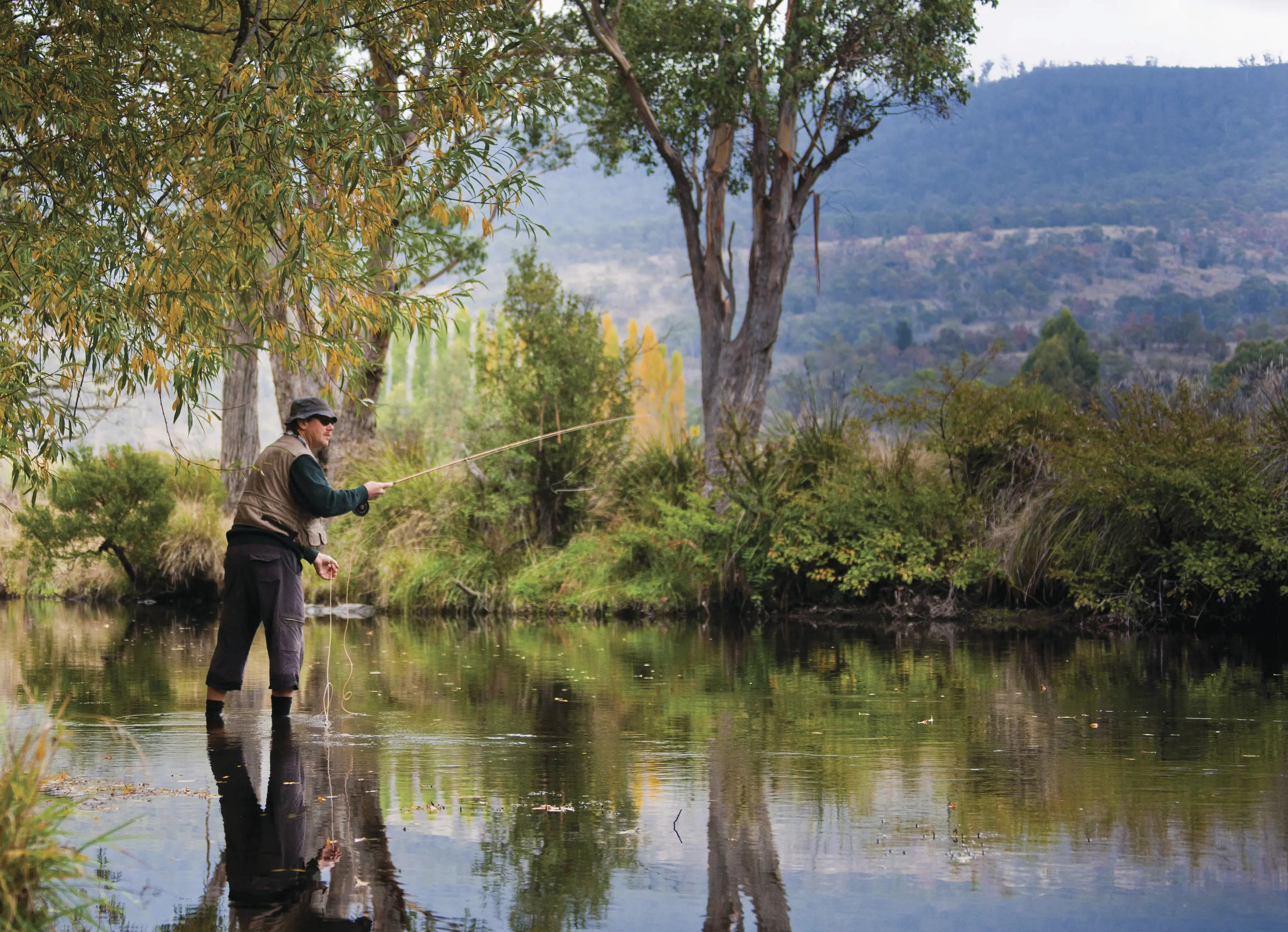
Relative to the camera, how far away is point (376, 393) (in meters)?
25.8

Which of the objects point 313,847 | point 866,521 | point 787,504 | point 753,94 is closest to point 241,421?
point 753,94

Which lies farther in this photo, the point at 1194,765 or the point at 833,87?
the point at 833,87

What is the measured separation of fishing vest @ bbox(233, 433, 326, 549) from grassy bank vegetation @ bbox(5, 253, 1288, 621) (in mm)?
5198

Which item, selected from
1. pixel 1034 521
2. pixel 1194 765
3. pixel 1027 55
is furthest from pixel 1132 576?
pixel 1027 55

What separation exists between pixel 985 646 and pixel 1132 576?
9.21ft

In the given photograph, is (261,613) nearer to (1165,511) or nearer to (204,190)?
(204,190)

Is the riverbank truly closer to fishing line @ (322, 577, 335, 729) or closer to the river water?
fishing line @ (322, 577, 335, 729)

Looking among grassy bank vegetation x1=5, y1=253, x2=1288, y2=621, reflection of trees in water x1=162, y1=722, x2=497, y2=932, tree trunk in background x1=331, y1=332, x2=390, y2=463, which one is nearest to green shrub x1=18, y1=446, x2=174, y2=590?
grassy bank vegetation x1=5, y1=253, x2=1288, y2=621

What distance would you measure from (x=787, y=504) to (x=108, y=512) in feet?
34.1

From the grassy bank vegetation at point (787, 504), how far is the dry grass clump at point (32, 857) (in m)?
9.92

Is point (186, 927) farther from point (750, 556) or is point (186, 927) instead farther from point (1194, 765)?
point (750, 556)

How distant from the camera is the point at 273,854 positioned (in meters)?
5.66

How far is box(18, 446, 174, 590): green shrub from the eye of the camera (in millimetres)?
21172

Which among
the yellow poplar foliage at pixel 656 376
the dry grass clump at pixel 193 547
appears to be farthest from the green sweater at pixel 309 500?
the yellow poplar foliage at pixel 656 376
